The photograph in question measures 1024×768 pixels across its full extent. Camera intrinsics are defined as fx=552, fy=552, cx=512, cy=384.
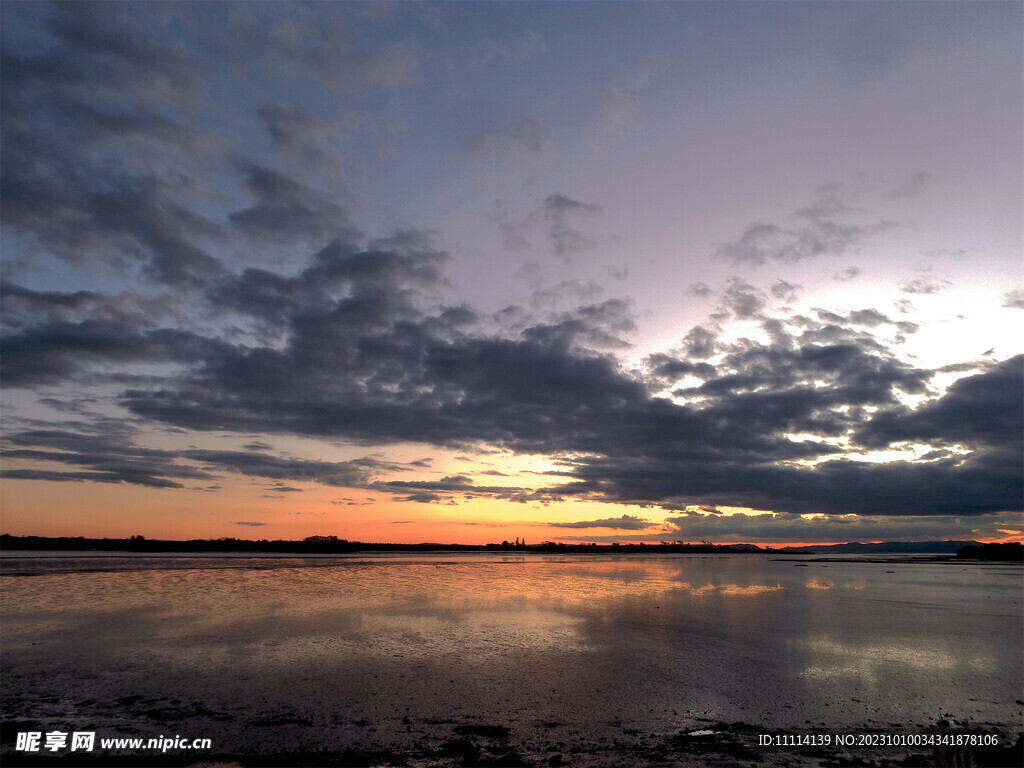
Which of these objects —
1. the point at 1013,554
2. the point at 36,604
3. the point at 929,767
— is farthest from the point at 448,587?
the point at 1013,554

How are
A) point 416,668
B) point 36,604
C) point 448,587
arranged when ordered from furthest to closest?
point 448,587 < point 36,604 < point 416,668

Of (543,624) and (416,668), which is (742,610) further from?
(416,668)

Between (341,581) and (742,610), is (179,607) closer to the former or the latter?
(341,581)

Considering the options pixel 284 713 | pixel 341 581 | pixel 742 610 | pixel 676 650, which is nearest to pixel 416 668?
pixel 284 713

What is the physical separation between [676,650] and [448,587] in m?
25.2

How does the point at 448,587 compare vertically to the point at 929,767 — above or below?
below

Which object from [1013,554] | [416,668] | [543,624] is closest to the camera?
[416,668]

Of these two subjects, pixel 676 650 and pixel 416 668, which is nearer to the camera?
pixel 416 668

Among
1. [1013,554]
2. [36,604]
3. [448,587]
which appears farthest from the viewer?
[1013,554]

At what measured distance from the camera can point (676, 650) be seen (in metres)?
20.3

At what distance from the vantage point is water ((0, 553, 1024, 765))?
41.6 feet

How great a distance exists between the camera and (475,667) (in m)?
17.3

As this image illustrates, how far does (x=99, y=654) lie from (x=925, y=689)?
25.3 meters

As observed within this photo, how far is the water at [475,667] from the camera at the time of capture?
12.7 m
